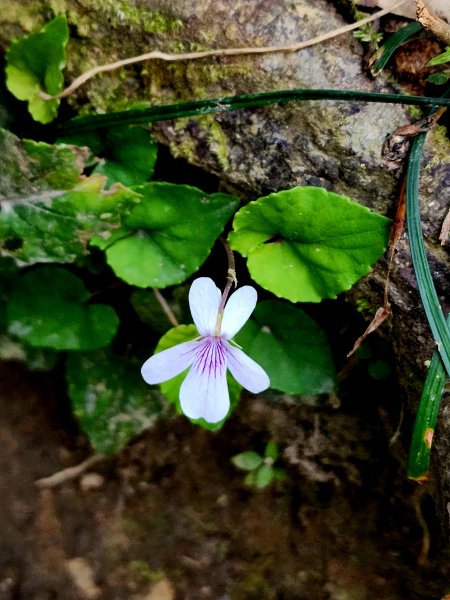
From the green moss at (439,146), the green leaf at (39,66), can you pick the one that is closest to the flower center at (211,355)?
the green moss at (439,146)

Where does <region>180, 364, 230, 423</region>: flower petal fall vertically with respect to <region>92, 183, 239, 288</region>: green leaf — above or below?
below

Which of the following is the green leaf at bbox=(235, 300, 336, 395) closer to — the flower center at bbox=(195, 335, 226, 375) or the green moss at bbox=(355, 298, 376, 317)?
the green moss at bbox=(355, 298, 376, 317)

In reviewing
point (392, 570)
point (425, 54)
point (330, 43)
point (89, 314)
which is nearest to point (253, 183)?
point (330, 43)

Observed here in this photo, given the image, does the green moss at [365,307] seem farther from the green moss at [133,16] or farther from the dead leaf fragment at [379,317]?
the green moss at [133,16]

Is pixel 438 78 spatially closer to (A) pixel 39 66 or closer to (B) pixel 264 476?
(A) pixel 39 66

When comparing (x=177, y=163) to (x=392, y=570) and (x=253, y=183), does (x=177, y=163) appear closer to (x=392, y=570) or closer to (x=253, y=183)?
(x=253, y=183)

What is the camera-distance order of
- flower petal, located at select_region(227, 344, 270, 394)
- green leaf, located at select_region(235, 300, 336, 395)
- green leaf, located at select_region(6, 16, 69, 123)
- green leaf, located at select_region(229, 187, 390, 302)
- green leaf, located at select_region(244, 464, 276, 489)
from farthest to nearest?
green leaf, located at select_region(244, 464, 276, 489), green leaf, located at select_region(235, 300, 336, 395), green leaf, located at select_region(6, 16, 69, 123), green leaf, located at select_region(229, 187, 390, 302), flower petal, located at select_region(227, 344, 270, 394)

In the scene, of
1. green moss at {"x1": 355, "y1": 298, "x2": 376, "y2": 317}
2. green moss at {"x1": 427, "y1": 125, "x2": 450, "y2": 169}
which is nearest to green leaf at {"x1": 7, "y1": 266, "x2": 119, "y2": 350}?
green moss at {"x1": 355, "y1": 298, "x2": 376, "y2": 317}
